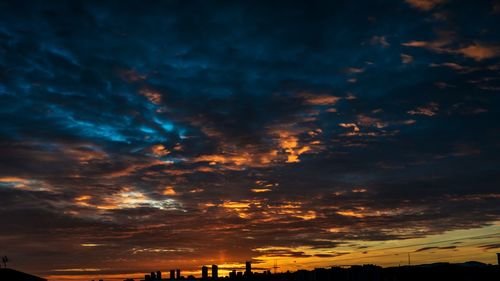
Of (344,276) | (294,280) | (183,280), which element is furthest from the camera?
(183,280)

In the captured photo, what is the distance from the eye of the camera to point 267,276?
3696 inches

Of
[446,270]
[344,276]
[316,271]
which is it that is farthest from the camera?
[316,271]

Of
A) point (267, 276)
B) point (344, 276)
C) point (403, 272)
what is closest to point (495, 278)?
point (403, 272)

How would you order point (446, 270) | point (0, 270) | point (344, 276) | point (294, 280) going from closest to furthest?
point (0, 270) < point (446, 270) < point (344, 276) < point (294, 280)

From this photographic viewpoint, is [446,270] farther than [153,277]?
No

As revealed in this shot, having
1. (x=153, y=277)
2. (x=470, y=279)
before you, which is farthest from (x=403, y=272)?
(x=153, y=277)

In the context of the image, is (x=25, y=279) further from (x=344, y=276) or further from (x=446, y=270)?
(x=446, y=270)

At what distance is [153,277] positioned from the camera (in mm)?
111375

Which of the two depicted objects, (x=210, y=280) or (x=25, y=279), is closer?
(x=25, y=279)

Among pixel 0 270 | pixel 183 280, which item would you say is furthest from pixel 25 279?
pixel 183 280

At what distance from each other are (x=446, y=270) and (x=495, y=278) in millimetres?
6507

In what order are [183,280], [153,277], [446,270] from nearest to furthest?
1. [446,270]
2. [183,280]
3. [153,277]

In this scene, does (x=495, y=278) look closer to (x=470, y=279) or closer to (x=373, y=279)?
(x=470, y=279)

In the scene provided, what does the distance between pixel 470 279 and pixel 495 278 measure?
332 centimetres
